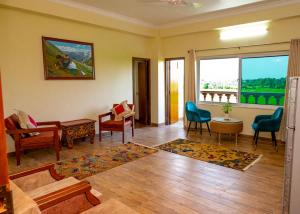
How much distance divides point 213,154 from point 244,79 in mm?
2399

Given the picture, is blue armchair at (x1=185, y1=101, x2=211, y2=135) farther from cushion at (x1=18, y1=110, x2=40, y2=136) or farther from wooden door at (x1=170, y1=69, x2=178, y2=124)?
cushion at (x1=18, y1=110, x2=40, y2=136)

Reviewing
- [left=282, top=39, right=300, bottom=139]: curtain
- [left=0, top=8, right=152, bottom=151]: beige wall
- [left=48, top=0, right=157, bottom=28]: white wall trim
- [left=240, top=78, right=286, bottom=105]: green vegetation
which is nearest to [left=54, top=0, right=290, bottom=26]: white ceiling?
[left=48, top=0, right=157, bottom=28]: white wall trim

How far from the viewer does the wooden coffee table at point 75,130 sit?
4.62 m

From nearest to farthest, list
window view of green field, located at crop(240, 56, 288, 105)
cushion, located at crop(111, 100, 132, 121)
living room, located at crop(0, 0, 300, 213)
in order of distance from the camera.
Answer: living room, located at crop(0, 0, 300, 213) → window view of green field, located at crop(240, 56, 288, 105) → cushion, located at crop(111, 100, 132, 121)

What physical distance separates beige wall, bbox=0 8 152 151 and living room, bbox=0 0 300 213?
0.06 feet

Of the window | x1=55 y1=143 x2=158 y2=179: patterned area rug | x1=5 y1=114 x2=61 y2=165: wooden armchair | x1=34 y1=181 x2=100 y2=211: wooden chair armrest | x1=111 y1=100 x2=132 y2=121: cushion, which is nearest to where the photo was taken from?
x1=34 y1=181 x2=100 y2=211: wooden chair armrest

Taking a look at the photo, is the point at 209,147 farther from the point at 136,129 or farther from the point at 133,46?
the point at 133,46

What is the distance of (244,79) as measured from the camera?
5.61 meters

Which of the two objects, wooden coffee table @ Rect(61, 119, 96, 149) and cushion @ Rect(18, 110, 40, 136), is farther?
wooden coffee table @ Rect(61, 119, 96, 149)

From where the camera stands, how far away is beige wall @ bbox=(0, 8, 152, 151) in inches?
165

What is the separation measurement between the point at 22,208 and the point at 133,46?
585 centimetres

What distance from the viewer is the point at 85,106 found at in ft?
17.9

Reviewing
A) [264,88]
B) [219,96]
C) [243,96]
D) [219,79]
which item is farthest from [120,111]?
[264,88]

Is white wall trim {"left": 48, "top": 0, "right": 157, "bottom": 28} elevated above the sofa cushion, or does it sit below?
above
